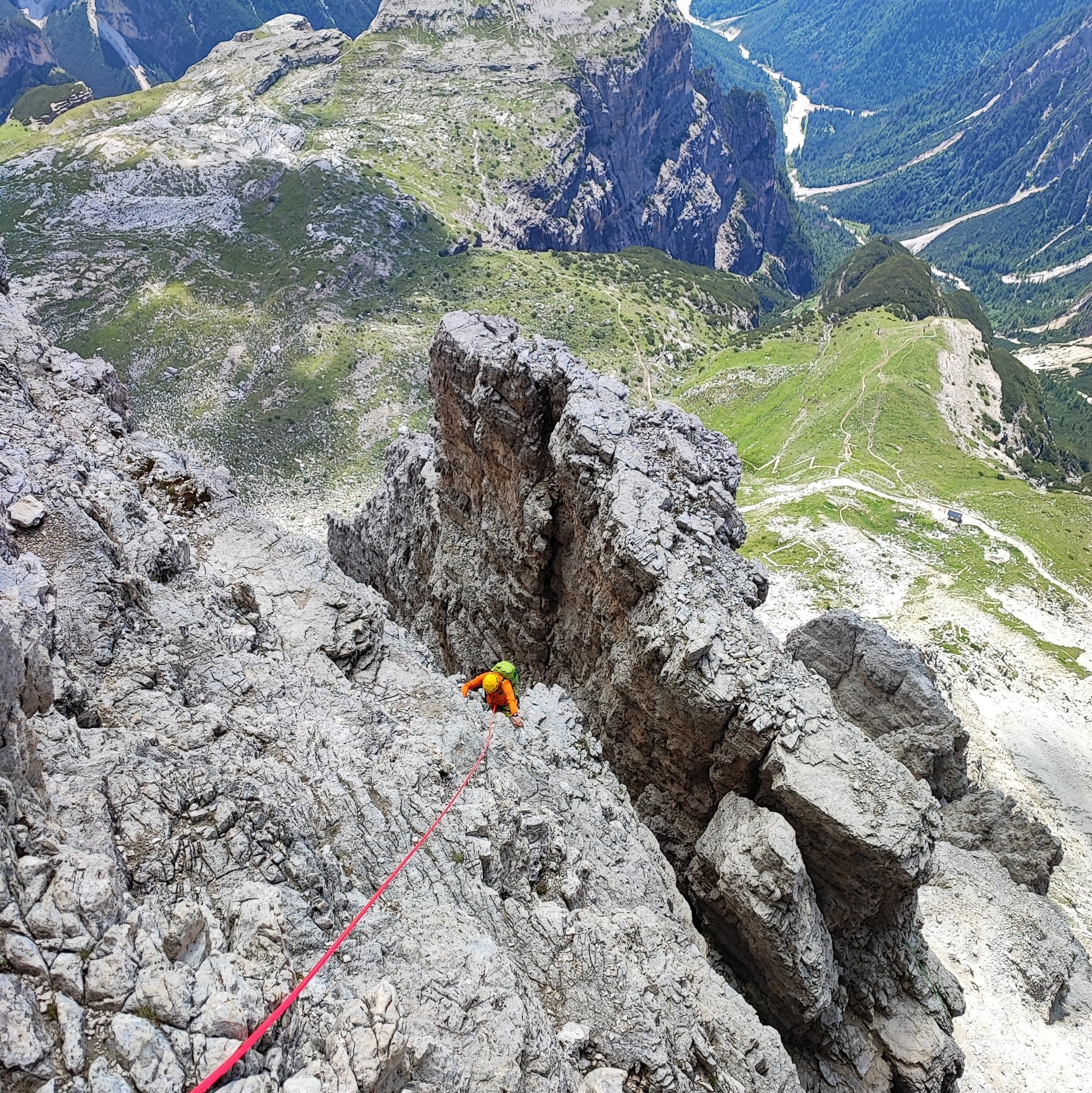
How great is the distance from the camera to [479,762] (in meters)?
17.6

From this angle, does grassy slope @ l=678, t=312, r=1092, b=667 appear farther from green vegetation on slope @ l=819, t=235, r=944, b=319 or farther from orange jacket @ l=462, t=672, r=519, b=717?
orange jacket @ l=462, t=672, r=519, b=717

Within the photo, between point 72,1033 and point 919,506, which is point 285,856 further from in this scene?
point 919,506

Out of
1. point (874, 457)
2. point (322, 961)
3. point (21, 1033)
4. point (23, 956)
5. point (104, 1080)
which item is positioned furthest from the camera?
point (874, 457)

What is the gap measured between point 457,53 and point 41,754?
215 meters

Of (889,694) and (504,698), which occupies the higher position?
(504,698)

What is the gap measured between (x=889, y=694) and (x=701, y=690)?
20.6 m

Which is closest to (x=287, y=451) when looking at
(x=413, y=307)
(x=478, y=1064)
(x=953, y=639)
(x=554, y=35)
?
(x=413, y=307)

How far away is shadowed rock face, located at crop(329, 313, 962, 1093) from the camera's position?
18.4 meters

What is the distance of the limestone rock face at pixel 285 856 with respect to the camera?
28.8ft

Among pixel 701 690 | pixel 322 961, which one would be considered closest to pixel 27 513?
pixel 322 961

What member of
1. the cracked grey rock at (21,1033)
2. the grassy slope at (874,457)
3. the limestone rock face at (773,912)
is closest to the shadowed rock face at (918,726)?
the limestone rock face at (773,912)

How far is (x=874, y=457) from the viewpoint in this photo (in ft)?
267

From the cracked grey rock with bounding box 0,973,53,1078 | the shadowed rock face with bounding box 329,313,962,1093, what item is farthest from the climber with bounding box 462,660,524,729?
the cracked grey rock with bounding box 0,973,53,1078

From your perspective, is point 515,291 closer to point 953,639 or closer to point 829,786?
point 953,639
